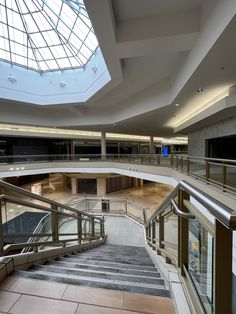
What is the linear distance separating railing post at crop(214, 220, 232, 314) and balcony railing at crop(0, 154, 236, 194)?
3.74 meters

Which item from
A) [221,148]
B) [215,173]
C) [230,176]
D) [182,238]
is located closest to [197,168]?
[215,173]

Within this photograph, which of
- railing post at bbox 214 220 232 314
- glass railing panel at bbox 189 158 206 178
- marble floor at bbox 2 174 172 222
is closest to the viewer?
railing post at bbox 214 220 232 314

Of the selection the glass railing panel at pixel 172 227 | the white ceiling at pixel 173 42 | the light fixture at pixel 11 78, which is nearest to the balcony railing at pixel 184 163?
the glass railing panel at pixel 172 227

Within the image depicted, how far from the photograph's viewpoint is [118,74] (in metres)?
7.21

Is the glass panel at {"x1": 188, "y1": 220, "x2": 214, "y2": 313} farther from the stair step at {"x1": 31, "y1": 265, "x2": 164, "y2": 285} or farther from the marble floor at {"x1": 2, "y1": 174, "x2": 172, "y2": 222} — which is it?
the marble floor at {"x1": 2, "y1": 174, "x2": 172, "y2": 222}

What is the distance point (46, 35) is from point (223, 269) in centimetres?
1277

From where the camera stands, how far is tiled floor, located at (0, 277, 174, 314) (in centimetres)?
146

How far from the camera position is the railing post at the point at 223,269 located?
2.86ft

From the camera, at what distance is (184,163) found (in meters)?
7.92

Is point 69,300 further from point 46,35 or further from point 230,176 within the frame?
point 46,35

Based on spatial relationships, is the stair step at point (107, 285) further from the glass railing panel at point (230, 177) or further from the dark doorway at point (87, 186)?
the dark doorway at point (87, 186)

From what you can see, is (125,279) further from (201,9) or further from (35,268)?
(201,9)

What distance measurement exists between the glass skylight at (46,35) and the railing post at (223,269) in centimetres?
865

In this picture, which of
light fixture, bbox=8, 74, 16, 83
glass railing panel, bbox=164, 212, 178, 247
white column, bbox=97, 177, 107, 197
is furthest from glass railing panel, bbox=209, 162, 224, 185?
white column, bbox=97, 177, 107, 197
